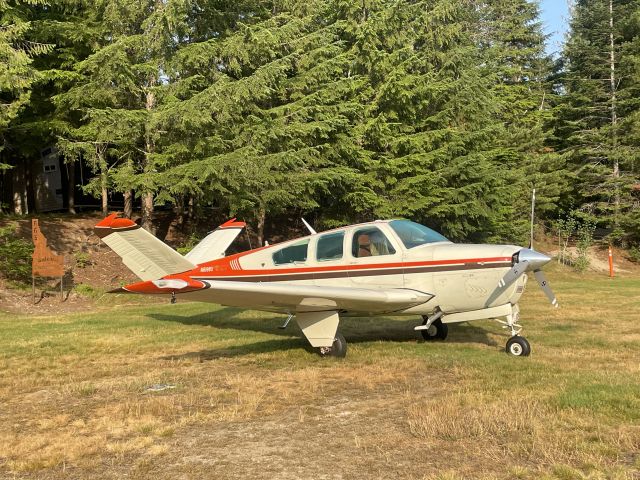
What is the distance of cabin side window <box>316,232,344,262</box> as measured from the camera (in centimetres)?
977

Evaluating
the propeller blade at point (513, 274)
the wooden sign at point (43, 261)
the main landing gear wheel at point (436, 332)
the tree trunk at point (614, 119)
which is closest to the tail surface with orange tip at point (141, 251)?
the main landing gear wheel at point (436, 332)

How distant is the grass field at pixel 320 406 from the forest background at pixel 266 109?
975 centimetres

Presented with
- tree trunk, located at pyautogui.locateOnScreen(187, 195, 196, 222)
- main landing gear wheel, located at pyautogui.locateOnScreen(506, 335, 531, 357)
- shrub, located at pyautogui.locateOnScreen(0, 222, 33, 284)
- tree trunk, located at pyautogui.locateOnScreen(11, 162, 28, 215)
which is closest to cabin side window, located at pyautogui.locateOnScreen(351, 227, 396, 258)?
main landing gear wheel, located at pyautogui.locateOnScreen(506, 335, 531, 357)

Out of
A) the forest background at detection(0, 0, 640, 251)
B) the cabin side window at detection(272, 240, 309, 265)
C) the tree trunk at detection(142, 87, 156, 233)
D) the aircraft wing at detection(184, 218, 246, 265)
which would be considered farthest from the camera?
the tree trunk at detection(142, 87, 156, 233)

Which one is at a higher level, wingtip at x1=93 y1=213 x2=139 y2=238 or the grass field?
wingtip at x1=93 y1=213 x2=139 y2=238

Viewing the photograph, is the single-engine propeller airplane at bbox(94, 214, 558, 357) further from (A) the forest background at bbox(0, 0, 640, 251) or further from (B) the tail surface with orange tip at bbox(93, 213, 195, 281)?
(A) the forest background at bbox(0, 0, 640, 251)

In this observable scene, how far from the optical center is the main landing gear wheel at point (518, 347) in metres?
8.77

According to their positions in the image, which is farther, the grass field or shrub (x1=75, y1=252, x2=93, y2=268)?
shrub (x1=75, y1=252, x2=93, y2=268)

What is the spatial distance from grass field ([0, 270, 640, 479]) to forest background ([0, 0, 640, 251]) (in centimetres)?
975

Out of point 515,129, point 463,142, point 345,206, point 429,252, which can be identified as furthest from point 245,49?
point 515,129

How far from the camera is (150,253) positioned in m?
9.39

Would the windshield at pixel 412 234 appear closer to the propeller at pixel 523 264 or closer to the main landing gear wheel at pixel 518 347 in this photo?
the propeller at pixel 523 264

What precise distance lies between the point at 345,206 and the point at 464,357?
16.4 m

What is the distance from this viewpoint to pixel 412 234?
9641 mm
